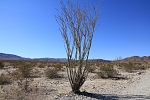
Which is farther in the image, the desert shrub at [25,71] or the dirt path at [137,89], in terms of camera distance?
the desert shrub at [25,71]

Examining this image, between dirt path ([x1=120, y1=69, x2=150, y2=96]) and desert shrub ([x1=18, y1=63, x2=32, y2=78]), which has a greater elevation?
desert shrub ([x1=18, y1=63, x2=32, y2=78])

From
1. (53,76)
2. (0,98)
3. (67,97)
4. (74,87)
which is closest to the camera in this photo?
(0,98)

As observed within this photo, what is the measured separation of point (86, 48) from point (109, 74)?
8.52 meters

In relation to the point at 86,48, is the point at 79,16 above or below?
above

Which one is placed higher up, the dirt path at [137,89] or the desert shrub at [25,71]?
the desert shrub at [25,71]

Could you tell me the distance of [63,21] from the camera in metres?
8.10

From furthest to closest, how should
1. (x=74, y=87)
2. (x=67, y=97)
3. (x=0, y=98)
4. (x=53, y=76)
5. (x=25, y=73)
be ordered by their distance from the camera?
(x=53, y=76) < (x=25, y=73) < (x=74, y=87) < (x=67, y=97) < (x=0, y=98)

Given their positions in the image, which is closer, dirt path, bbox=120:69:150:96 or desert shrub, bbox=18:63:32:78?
dirt path, bbox=120:69:150:96

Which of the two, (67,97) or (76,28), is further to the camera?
(76,28)

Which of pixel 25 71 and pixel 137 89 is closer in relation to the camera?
pixel 137 89

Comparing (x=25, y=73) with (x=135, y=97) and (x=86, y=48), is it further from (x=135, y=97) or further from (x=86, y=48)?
(x=135, y=97)

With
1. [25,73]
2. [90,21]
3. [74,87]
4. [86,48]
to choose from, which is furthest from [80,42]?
[25,73]

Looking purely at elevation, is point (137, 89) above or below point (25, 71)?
below

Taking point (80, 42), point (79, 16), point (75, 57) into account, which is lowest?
point (75, 57)
